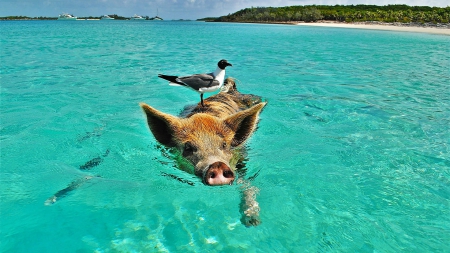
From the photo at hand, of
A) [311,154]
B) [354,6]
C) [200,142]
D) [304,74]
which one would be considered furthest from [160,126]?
[354,6]

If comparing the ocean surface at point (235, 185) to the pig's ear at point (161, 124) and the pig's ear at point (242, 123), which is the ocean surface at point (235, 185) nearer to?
the pig's ear at point (161, 124)

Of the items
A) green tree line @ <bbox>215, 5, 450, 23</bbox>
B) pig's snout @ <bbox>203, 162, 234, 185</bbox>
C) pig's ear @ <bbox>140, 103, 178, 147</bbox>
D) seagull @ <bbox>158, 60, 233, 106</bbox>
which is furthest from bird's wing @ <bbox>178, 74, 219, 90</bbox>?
green tree line @ <bbox>215, 5, 450, 23</bbox>

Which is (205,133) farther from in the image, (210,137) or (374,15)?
(374,15)

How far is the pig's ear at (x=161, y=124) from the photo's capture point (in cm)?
480

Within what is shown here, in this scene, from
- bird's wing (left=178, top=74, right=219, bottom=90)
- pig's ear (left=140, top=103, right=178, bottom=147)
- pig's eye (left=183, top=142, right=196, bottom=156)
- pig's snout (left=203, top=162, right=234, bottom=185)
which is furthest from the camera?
bird's wing (left=178, top=74, right=219, bottom=90)

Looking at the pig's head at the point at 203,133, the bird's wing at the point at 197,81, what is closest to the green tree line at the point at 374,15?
the bird's wing at the point at 197,81

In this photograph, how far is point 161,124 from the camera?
198 inches

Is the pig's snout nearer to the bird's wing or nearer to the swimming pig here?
the swimming pig

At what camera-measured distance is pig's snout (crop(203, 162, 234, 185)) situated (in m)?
3.69

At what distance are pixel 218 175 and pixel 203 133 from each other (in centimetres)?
116

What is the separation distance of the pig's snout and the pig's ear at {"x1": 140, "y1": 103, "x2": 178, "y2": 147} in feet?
4.61

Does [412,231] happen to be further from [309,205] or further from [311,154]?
[311,154]

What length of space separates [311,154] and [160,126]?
3.31 m

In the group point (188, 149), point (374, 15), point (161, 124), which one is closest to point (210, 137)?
point (188, 149)
